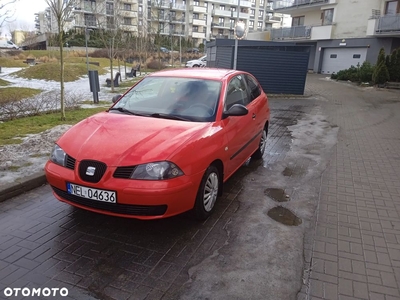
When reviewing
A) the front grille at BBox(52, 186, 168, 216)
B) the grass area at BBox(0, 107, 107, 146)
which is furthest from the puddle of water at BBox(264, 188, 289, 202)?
the grass area at BBox(0, 107, 107, 146)

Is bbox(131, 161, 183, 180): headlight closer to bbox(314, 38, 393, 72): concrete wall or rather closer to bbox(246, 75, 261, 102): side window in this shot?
bbox(246, 75, 261, 102): side window

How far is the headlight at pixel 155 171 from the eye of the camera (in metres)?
3.18

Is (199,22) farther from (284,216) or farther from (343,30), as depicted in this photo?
(284,216)

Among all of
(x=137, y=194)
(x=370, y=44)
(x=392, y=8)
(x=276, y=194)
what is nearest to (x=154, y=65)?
(x=370, y=44)

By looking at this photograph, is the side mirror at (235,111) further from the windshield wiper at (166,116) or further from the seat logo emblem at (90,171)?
the seat logo emblem at (90,171)

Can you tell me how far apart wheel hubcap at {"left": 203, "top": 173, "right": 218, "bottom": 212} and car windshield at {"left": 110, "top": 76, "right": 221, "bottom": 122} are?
0.73m

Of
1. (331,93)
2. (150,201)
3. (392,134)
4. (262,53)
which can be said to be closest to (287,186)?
(150,201)

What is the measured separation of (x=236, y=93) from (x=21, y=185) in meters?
3.26

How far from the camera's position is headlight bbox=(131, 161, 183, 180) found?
3182mm

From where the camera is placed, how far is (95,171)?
322 cm

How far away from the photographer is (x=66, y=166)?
3434 millimetres

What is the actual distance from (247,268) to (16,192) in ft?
10.4

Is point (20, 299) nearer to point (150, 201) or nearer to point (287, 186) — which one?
point (150, 201)

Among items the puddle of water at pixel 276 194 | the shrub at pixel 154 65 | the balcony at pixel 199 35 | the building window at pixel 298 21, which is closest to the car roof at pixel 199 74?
the puddle of water at pixel 276 194
